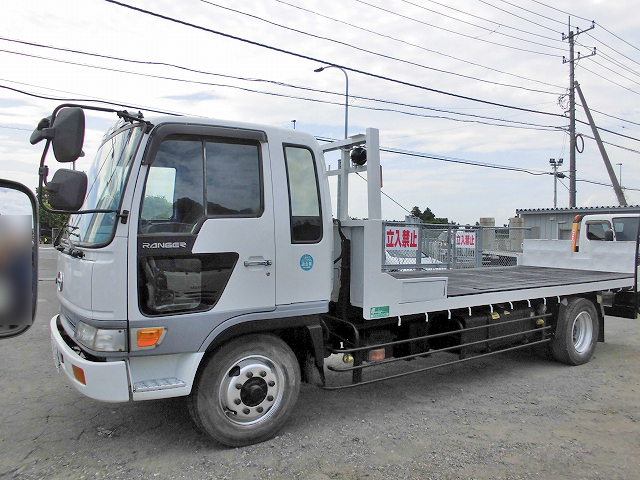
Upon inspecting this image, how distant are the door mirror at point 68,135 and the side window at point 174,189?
0.66 meters

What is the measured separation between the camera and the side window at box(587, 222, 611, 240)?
32.3ft

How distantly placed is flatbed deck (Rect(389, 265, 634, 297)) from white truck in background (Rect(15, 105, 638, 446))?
76 centimetres

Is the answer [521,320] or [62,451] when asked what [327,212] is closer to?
[62,451]

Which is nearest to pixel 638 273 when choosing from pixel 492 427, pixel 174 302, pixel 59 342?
pixel 492 427

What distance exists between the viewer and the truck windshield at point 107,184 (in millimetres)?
3533

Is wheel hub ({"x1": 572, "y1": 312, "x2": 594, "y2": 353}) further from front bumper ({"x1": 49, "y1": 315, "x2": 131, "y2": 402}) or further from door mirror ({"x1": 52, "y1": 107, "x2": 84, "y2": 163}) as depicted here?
door mirror ({"x1": 52, "y1": 107, "x2": 84, "y2": 163})

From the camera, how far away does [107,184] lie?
3816 mm

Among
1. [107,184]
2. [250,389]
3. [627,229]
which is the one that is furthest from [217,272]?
[627,229]

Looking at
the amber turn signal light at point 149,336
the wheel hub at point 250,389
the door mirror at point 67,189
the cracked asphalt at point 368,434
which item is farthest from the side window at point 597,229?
the door mirror at point 67,189

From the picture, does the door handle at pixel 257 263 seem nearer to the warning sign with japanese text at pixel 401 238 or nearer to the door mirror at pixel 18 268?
the door mirror at pixel 18 268

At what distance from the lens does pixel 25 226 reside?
6.18ft

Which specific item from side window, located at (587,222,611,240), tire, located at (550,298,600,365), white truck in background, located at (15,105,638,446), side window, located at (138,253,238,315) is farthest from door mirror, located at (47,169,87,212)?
side window, located at (587,222,611,240)

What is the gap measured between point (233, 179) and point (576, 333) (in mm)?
5839

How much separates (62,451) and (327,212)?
295 cm
